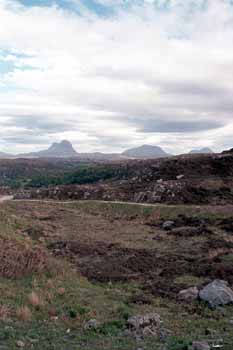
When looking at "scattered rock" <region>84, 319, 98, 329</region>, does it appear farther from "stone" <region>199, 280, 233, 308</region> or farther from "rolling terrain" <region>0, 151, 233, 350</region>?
"stone" <region>199, 280, 233, 308</region>

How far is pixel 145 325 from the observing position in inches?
414

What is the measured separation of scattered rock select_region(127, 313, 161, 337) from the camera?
32.6ft

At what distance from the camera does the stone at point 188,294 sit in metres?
14.3

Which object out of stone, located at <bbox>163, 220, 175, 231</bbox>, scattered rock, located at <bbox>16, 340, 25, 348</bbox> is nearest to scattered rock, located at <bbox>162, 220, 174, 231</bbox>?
stone, located at <bbox>163, 220, 175, 231</bbox>

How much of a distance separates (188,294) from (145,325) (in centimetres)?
450

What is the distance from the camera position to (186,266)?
20562 millimetres

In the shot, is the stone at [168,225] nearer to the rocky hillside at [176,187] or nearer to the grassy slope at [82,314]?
the rocky hillside at [176,187]

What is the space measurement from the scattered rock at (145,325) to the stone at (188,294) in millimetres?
3432

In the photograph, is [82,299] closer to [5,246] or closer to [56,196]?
[5,246]

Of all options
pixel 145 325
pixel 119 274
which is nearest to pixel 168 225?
pixel 119 274

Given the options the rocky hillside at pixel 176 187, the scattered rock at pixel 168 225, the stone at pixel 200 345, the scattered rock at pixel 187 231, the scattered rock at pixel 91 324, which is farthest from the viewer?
the rocky hillside at pixel 176 187

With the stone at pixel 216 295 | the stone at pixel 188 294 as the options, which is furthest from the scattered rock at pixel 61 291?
the stone at pixel 216 295

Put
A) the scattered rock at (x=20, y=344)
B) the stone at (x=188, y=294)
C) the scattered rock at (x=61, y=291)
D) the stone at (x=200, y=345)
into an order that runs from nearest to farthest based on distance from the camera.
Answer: the scattered rock at (x=20, y=344), the stone at (x=200, y=345), the scattered rock at (x=61, y=291), the stone at (x=188, y=294)

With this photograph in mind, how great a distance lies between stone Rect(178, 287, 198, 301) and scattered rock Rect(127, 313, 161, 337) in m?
3.43
